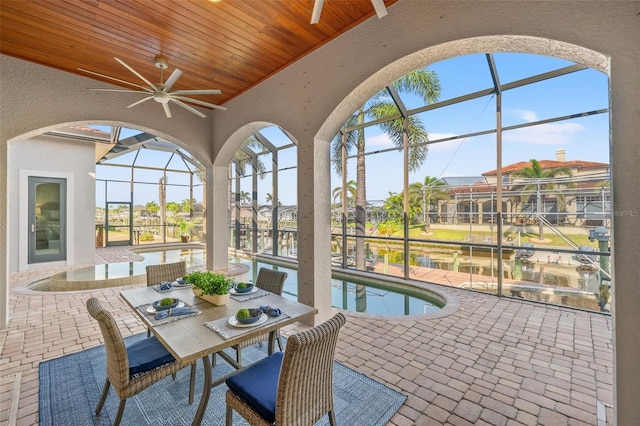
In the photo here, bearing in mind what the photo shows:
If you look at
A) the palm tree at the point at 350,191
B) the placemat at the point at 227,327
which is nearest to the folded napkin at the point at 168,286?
the placemat at the point at 227,327

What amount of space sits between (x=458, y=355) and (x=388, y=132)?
4.94m

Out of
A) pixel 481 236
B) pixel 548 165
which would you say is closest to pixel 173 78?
pixel 481 236

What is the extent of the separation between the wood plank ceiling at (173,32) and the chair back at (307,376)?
288 cm

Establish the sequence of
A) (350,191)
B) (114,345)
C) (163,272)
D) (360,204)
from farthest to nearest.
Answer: (350,191) → (360,204) → (163,272) → (114,345)

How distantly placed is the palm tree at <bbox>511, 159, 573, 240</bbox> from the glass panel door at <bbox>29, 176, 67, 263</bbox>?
35.0ft

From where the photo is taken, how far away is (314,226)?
3.50 meters

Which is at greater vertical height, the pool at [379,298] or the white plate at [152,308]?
the white plate at [152,308]

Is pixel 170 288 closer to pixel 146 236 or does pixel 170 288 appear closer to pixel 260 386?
pixel 260 386

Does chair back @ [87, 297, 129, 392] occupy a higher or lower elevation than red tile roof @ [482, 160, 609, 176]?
lower

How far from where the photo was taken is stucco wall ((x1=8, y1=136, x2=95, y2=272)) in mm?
6500

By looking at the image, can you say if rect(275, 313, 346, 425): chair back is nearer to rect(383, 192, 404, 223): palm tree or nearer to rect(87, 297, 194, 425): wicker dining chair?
rect(87, 297, 194, 425): wicker dining chair

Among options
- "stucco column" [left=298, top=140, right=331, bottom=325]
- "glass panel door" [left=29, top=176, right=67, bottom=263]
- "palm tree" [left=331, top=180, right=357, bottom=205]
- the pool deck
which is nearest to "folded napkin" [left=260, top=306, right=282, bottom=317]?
the pool deck

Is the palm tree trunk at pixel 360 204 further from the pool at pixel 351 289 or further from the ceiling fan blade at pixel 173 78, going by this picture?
the ceiling fan blade at pixel 173 78

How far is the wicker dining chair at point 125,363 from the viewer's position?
179 centimetres
